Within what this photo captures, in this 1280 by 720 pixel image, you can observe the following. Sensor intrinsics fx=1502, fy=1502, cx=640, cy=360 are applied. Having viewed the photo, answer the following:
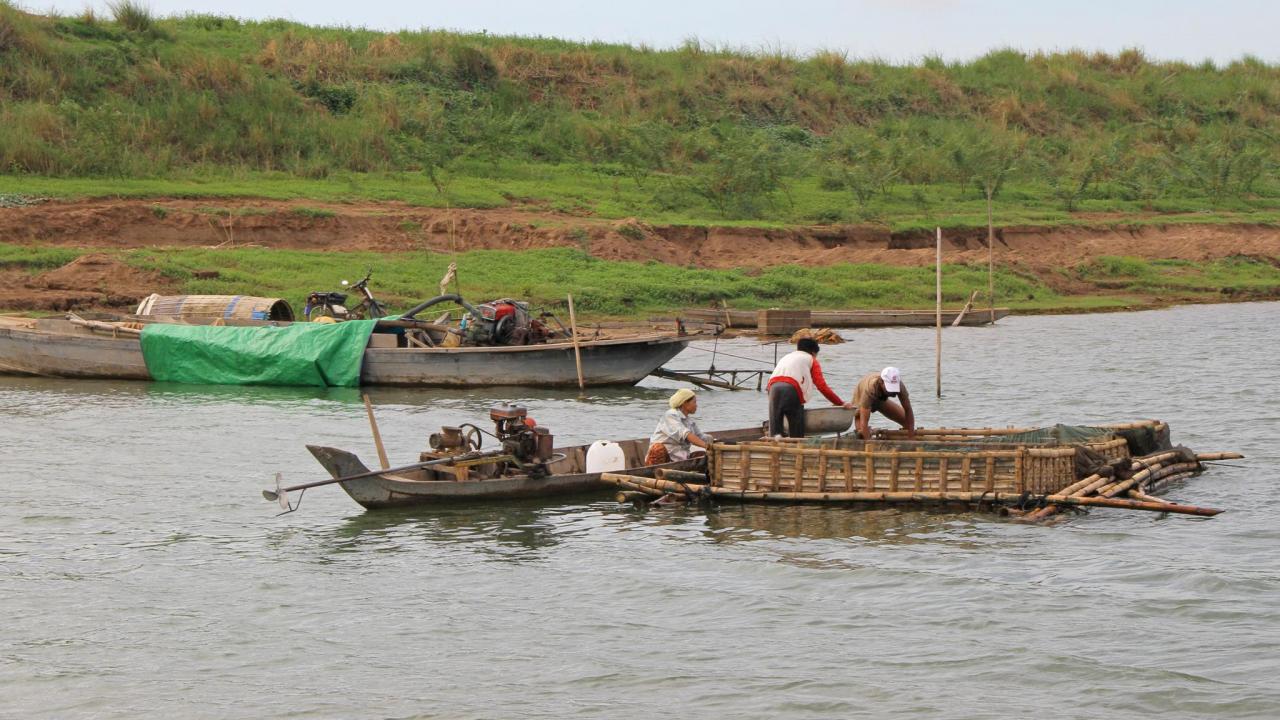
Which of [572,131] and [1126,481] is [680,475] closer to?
[1126,481]

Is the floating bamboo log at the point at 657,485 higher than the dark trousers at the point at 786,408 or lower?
lower

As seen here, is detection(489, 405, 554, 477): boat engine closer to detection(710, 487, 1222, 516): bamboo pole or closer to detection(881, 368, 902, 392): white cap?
detection(710, 487, 1222, 516): bamboo pole

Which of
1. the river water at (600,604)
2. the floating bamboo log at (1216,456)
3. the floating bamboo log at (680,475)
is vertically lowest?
the river water at (600,604)

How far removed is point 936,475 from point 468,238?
71.6 ft

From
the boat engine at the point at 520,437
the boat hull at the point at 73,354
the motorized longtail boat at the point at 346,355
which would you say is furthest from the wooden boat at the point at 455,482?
the boat hull at the point at 73,354

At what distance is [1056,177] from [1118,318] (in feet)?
40.7

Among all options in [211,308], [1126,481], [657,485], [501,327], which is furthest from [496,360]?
[1126,481]

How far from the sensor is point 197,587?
464 inches

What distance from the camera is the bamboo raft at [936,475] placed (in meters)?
13.0

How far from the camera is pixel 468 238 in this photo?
33719 mm

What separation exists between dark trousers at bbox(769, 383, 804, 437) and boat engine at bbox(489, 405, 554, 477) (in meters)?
2.27

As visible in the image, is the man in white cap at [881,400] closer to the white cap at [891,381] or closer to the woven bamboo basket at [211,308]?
the white cap at [891,381]

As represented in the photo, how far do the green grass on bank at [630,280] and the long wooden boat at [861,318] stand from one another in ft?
4.20

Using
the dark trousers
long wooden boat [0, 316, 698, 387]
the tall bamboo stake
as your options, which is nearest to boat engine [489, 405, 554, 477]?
the dark trousers
